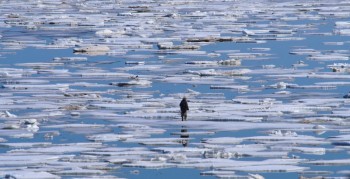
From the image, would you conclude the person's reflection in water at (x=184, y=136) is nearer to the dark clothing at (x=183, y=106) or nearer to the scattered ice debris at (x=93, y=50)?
the dark clothing at (x=183, y=106)

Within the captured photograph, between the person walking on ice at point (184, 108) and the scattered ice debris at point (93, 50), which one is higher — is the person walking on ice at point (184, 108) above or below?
below

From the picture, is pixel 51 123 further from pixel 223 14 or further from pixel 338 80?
pixel 223 14

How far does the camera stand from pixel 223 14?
33.0 meters

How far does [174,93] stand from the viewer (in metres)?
18.4

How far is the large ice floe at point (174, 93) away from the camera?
41.9 ft

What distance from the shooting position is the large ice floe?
12.8m

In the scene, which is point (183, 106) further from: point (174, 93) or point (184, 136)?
point (174, 93)

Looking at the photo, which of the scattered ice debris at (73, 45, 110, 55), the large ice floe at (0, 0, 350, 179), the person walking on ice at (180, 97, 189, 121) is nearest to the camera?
the large ice floe at (0, 0, 350, 179)

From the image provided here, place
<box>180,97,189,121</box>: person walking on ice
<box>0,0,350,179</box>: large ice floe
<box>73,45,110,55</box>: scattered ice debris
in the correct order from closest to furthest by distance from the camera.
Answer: <box>0,0,350,179</box>: large ice floe → <box>180,97,189,121</box>: person walking on ice → <box>73,45,110,55</box>: scattered ice debris

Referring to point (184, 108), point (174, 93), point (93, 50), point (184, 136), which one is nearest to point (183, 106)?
point (184, 108)

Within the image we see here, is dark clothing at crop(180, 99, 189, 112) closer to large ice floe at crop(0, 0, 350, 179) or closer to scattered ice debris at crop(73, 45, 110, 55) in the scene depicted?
large ice floe at crop(0, 0, 350, 179)

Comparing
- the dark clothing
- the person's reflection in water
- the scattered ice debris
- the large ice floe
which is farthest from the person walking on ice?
the scattered ice debris

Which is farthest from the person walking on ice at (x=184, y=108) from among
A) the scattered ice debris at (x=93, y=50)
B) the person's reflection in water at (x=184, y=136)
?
the scattered ice debris at (x=93, y=50)

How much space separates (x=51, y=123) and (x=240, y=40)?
11546 millimetres
